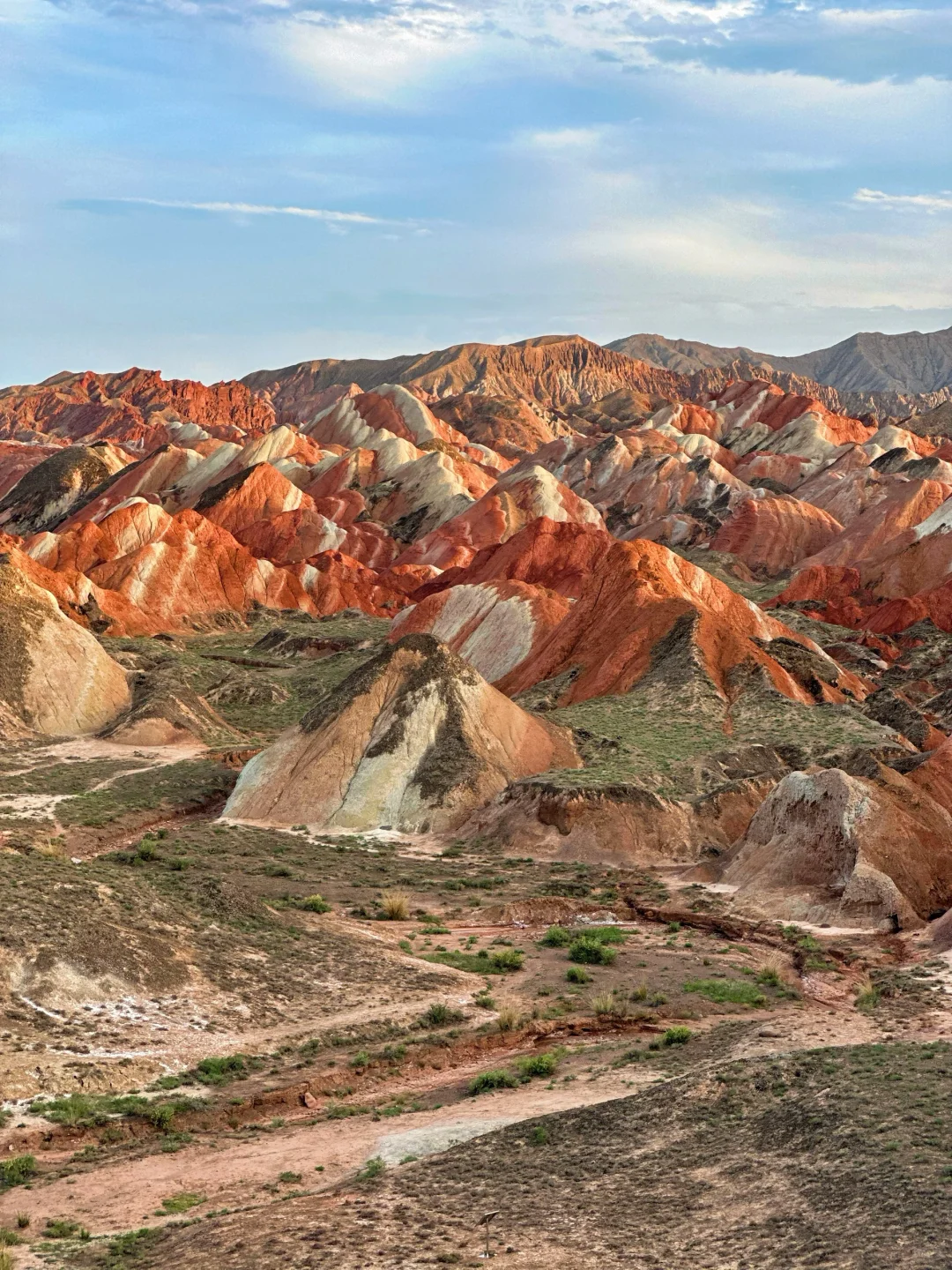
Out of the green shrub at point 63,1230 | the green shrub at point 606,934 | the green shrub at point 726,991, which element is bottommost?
the green shrub at point 606,934

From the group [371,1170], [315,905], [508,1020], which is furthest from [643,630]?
[371,1170]

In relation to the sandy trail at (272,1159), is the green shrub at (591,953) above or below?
below

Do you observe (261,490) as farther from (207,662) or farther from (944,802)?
(944,802)

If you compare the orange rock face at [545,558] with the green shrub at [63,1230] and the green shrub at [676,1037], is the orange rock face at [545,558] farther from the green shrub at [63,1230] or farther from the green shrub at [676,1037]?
the green shrub at [63,1230]

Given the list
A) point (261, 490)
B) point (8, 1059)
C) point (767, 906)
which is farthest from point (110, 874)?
point (261, 490)

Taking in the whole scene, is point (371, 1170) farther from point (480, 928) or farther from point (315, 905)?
point (480, 928)

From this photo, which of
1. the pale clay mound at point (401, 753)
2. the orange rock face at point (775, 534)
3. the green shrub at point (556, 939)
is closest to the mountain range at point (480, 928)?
the pale clay mound at point (401, 753)
